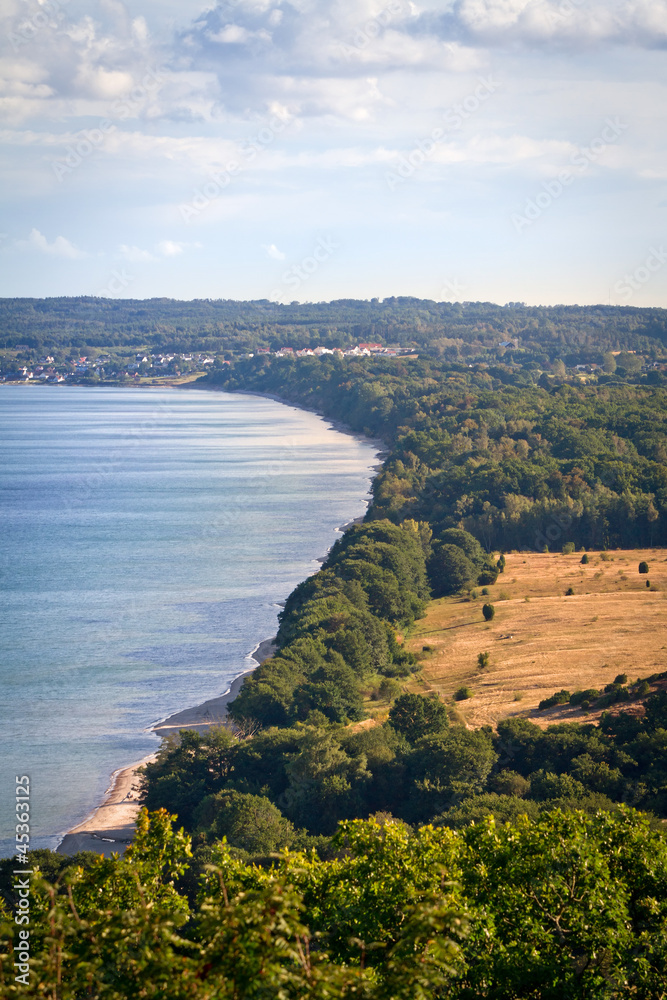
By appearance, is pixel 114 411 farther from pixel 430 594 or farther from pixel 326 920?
pixel 326 920

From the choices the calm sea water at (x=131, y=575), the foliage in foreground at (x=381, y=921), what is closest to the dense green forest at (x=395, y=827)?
the foliage in foreground at (x=381, y=921)

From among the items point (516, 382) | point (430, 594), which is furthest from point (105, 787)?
point (516, 382)

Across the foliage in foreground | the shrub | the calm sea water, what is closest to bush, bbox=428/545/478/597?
the calm sea water

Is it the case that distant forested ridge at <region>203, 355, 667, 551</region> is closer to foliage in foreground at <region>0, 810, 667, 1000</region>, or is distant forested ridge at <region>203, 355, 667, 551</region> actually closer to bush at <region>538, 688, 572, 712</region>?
bush at <region>538, 688, 572, 712</region>

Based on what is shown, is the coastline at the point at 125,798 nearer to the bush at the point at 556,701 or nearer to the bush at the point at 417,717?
the bush at the point at 417,717

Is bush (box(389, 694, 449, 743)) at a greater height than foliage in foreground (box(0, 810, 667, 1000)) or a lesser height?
lesser
